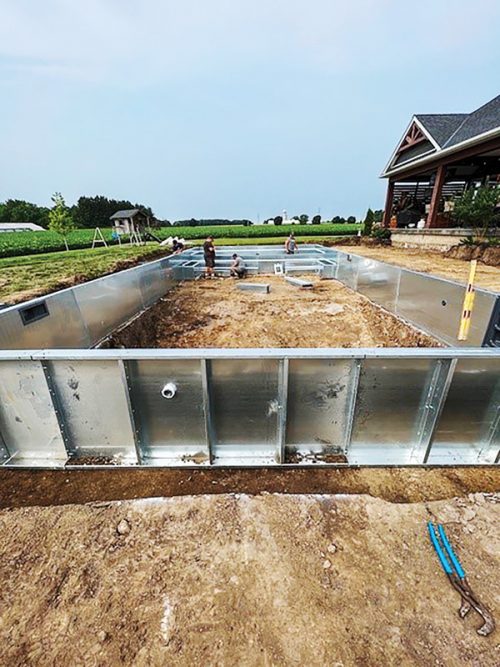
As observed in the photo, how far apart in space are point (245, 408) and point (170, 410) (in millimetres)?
611

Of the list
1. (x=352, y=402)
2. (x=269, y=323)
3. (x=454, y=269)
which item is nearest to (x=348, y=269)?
(x=454, y=269)

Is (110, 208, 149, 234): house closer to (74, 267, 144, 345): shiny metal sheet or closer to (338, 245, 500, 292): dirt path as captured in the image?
(74, 267, 144, 345): shiny metal sheet

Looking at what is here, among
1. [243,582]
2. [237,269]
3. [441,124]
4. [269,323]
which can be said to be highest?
[441,124]

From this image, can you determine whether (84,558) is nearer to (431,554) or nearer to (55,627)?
(55,627)

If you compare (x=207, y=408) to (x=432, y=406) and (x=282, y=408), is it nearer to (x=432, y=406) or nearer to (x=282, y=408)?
(x=282, y=408)

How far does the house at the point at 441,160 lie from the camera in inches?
434

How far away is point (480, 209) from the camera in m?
9.93

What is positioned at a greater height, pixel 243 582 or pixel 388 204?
pixel 388 204

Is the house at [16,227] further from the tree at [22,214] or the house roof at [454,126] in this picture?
the house roof at [454,126]

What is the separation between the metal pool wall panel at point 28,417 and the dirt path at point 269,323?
9.20ft

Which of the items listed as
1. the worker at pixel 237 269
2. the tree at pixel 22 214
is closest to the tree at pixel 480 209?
the worker at pixel 237 269

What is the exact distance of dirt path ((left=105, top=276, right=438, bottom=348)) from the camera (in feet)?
19.0

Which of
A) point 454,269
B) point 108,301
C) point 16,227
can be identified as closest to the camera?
point 108,301

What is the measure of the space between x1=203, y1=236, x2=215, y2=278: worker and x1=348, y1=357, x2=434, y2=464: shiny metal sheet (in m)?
9.97
